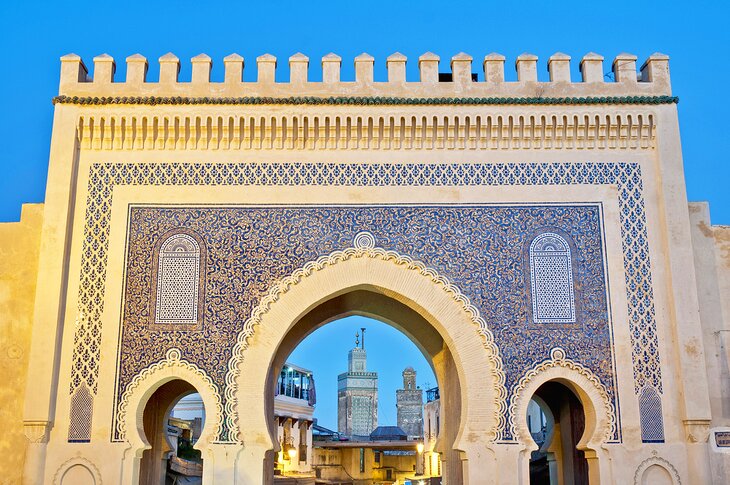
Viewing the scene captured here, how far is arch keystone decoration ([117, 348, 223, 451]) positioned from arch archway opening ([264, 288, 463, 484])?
632 millimetres

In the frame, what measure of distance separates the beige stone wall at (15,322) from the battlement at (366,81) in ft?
4.35

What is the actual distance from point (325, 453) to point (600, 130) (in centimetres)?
1907

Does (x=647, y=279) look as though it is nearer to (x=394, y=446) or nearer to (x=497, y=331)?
(x=497, y=331)

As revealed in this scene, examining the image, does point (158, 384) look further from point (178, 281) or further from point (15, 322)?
point (15, 322)

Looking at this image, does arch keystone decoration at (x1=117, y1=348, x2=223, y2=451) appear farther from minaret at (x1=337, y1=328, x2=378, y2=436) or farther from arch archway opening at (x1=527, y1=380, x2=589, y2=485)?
minaret at (x1=337, y1=328, x2=378, y2=436)

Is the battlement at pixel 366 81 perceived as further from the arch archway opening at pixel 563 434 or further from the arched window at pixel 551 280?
the arch archway opening at pixel 563 434

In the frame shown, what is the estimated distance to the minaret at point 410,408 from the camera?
32.7 meters

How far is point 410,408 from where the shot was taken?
109 feet

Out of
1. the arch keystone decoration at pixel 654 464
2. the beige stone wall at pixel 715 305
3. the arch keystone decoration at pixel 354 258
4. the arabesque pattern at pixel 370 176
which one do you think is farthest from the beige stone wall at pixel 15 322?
the beige stone wall at pixel 715 305

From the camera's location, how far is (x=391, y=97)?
7336 millimetres

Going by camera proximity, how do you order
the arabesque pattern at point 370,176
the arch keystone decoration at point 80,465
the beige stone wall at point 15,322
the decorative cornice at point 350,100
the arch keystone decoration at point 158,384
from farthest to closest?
the decorative cornice at point 350,100
the arabesque pattern at point 370,176
the beige stone wall at point 15,322
the arch keystone decoration at point 158,384
the arch keystone decoration at point 80,465

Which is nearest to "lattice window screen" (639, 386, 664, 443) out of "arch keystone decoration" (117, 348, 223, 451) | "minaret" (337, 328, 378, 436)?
"arch keystone decoration" (117, 348, 223, 451)

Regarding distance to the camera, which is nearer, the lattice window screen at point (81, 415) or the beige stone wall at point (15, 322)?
the lattice window screen at point (81, 415)

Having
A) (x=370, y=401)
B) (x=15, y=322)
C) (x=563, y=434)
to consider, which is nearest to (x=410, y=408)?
(x=370, y=401)
